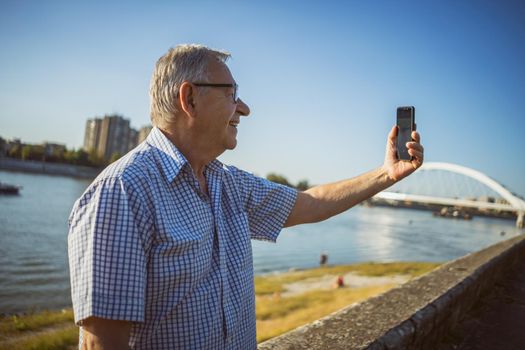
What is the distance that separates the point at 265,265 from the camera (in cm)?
2267

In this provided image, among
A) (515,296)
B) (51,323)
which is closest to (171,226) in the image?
(515,296)

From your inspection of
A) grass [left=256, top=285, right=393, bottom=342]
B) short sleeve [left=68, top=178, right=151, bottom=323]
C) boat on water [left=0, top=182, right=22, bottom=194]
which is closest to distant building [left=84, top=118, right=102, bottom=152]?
boat on water [left=0, top=182, right=22, bottom=194]

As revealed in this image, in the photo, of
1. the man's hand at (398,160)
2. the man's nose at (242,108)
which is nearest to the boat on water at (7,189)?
the man's nose at (242,108)

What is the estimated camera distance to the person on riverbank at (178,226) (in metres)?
0.98

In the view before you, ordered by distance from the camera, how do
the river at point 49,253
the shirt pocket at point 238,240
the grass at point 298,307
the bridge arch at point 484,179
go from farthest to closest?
1. the bridge arch at point 484,179
2. the river at point 49,253
3. the grass at point 298,307
4. the shirt pocket at point 238,240

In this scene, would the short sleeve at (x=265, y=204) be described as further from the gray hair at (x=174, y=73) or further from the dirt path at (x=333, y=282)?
the dirt path at (x=333, y=282)

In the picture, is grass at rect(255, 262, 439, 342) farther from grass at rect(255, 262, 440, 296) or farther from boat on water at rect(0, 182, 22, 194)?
boat on water at rect(0, 182, 22, 194)

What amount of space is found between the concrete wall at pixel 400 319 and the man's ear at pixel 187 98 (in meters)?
1.17

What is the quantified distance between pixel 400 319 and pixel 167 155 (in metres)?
1.84

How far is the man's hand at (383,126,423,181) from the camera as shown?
178 centimetres

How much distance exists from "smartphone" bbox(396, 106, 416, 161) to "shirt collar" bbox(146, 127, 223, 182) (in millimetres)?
1144

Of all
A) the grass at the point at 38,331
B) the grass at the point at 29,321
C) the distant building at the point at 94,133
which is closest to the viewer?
the grass at the point at 38,331

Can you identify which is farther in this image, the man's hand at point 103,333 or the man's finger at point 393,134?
the man's finger at point 393,134

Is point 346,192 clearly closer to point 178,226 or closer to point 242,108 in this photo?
point 242,108
